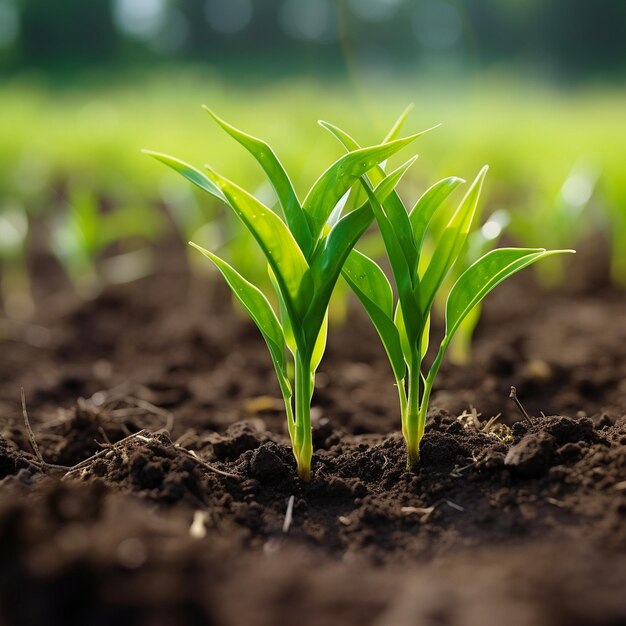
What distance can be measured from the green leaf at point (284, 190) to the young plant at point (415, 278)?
111mm

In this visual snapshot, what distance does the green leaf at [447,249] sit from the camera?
142 centimetres

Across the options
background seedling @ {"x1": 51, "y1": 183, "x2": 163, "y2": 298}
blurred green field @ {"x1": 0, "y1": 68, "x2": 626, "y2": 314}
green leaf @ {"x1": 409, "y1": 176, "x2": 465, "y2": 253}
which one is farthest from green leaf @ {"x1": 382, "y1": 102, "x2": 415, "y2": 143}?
background seedling @ {"x1": 51, "y1": 183, "x2": 163, "y2": 298}

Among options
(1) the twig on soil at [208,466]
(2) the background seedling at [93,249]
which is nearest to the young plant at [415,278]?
(1) the twig on soil at [208,466]

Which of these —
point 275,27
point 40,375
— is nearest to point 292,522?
point 40,375

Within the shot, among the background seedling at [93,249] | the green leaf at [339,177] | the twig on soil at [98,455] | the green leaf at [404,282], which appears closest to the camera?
the green leaf at [339,177]

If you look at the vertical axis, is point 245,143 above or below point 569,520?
above

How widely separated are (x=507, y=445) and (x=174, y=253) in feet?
11.7

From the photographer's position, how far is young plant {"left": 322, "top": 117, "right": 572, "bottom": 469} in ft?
4.58

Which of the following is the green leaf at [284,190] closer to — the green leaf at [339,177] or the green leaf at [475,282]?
the green leaf at [339,177]

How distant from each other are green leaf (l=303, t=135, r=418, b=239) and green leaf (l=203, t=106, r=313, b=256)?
22 mm

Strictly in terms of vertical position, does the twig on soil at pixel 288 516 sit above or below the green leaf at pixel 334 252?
below

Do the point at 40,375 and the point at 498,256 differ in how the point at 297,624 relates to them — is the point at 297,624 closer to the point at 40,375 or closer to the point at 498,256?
the point at 498,256

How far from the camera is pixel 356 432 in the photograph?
2.06 metres

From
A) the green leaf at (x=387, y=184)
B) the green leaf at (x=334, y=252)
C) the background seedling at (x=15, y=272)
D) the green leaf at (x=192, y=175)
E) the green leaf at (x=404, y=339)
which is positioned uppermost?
the green leaf at (x=192, y=175)
